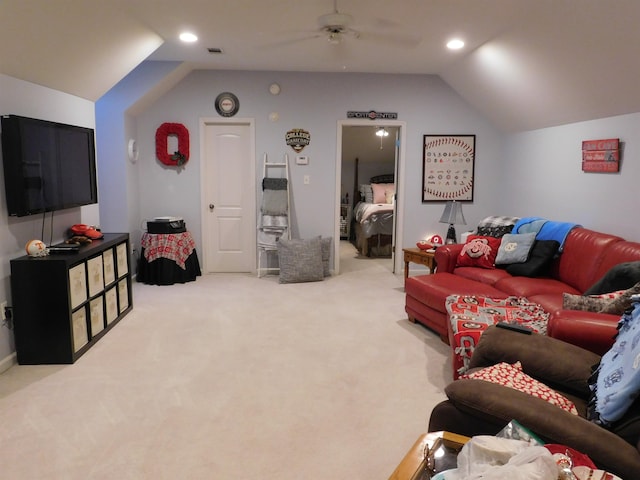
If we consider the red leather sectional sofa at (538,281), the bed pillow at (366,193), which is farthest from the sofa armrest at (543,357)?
the bed pillow at (366,193)

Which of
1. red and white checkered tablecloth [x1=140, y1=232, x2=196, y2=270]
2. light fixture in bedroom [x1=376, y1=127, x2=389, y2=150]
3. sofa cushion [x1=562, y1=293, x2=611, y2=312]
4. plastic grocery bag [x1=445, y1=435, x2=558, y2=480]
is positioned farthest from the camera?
light fixture in bedroom [x1=376, y1=127, x2=389, y2=150]

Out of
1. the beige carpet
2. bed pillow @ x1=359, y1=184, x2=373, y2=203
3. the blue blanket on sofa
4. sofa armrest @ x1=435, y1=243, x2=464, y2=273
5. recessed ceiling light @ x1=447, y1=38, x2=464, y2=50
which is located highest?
recessed ceiling light @ x1=447, y1=38, x2=464, y2=50

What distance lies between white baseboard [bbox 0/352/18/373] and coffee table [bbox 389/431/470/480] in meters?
2.84

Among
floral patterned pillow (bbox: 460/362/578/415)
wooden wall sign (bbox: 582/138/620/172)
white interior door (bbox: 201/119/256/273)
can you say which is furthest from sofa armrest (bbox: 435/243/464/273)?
floral patterned pillow (bbox: 460/362/578/415)

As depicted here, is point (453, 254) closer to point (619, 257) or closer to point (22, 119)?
point (619, 257)

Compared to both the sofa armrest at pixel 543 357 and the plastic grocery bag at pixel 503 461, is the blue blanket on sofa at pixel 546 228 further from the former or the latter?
the plastic grocery bag at pixel 503 461

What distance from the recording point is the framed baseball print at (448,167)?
20.2 ft

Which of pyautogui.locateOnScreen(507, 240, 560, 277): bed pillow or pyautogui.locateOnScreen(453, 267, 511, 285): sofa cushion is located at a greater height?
pyautogui.locateOnScreen(507, 240, 560, 277): bed pillow

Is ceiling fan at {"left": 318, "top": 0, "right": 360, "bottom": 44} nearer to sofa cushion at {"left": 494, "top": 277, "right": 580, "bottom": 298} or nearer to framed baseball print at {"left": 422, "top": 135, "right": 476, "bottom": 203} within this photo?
framed baseball print at {"left": 422, "top": 135, "right": 476, "bottom": 203}

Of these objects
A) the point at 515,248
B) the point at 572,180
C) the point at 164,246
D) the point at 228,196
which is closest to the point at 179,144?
the point at 228,196

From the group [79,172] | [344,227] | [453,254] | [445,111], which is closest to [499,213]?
[445,111]

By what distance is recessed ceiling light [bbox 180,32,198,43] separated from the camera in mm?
4363

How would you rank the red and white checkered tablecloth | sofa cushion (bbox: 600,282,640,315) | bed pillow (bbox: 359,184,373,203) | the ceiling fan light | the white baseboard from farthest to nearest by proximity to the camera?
bed pillow (bbox: 359,184,373,203)
the red and white checkered tablecloth
the ceiling fan light
the white baseboard
sofa cushion (bbox: 600,282,640,315)

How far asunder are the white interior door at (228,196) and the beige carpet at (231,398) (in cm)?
159
